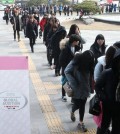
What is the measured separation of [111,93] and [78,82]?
1.80m

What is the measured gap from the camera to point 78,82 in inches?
282

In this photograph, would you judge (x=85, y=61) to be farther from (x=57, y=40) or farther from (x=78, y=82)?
(x=57, y=40)

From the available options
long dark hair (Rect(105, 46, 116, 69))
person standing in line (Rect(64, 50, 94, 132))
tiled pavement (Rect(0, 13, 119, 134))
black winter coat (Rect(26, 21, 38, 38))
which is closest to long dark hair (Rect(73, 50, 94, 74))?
person standing in line (Rect(64, 50, 94, 132))

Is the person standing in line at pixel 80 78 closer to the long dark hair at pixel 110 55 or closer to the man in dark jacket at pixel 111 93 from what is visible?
the long dark hair at pixel 110 55

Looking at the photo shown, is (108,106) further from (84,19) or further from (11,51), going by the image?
(84,19)

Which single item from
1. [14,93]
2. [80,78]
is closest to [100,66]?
[80,78]

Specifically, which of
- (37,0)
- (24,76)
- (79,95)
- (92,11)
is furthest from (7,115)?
(37,0)

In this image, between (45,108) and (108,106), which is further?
(45,108)

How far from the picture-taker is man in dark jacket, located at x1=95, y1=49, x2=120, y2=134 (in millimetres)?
5321

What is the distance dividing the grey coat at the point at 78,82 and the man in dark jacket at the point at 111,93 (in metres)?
1.50

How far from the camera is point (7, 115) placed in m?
5.50

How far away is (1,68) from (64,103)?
4078 millimetres

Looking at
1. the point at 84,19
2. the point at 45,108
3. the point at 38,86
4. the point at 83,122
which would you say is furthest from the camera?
the point at 84,19

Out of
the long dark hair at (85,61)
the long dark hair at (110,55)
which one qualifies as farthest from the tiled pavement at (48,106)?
the long dark hair at (110,55)
